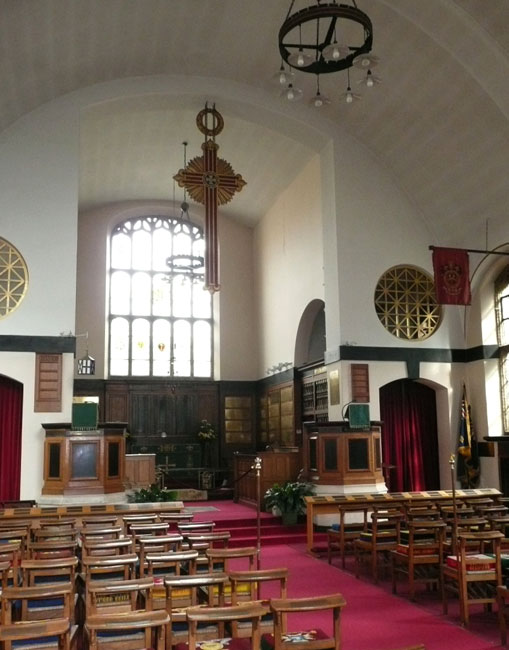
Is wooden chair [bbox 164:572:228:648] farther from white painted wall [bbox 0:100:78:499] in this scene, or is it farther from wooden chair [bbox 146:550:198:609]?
white painted wall [bbox 0:100:78:499]

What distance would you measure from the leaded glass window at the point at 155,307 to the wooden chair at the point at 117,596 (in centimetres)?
1584

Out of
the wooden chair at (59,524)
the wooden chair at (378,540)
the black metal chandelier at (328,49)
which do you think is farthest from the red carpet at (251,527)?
the black metal chandelier at (328,49)

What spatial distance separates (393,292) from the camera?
1608 cm

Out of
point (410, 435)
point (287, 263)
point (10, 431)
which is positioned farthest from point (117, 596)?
point (287, 263)

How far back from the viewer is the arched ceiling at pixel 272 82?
40.7 ft

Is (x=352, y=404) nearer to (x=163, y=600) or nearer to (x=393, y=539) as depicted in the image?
(x=393, y=539)

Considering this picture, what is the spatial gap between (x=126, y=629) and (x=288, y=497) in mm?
9196

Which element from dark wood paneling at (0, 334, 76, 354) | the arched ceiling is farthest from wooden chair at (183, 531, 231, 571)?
the arched ceiling

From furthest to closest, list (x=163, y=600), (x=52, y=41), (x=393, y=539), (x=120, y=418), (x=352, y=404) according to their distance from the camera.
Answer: (x=120, y=418), (x=352, y=404), (x=52, y=41), (x=393, y=539), (x=163, y=600)

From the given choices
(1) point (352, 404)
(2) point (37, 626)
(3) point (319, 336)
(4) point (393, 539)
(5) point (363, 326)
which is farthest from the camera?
(3) point (319, 336)

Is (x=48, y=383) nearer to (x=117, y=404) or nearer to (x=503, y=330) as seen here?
(x=117, y=404)

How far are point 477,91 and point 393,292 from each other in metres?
4.87

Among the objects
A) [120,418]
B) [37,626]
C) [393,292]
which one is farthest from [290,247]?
[37,626]

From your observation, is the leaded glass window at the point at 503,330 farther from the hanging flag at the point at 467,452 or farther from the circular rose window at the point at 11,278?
the circular rose window at the point at 11,278
